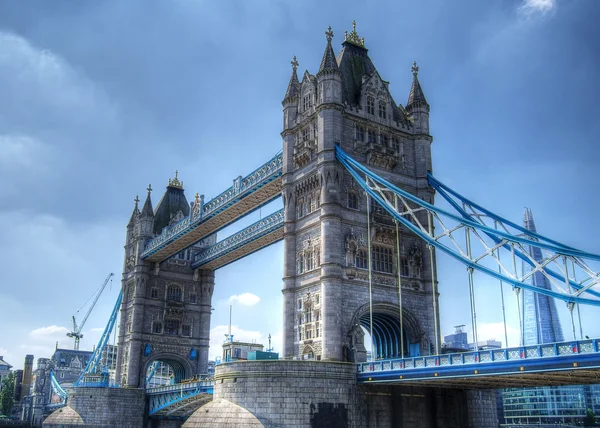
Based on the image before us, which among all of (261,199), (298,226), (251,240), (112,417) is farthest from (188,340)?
(298,226)

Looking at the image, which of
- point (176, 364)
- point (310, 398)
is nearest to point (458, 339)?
point (176, 364)

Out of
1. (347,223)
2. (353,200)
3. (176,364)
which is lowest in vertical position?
(176,364)

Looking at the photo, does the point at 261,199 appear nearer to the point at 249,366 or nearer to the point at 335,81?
the point at 335,81

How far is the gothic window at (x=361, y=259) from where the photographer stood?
50.7 metres

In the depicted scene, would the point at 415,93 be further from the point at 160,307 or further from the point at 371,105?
the point at 160,307

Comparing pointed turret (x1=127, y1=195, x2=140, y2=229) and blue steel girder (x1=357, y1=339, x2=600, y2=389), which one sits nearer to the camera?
blue steel girder (x1=357, y1=339, x2=600, y2=389)

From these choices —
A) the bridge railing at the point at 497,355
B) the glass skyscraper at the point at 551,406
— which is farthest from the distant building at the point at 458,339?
the bridge railing at the point at 497,355

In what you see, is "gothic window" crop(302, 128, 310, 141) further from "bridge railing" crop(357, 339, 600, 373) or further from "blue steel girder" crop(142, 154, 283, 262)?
"bridge railing" crop(357, 339, 600, 373)

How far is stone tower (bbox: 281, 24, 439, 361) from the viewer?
48.8 m

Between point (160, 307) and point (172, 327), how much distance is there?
3.25 m

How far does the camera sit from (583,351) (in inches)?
1219

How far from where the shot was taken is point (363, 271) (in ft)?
166

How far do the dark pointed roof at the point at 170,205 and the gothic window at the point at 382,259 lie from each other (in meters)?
43.7

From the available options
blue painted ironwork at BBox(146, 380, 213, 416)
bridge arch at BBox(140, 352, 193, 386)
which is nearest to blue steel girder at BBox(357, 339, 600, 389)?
blue painted ironwork at BBox(146, 380, 213, 416)
